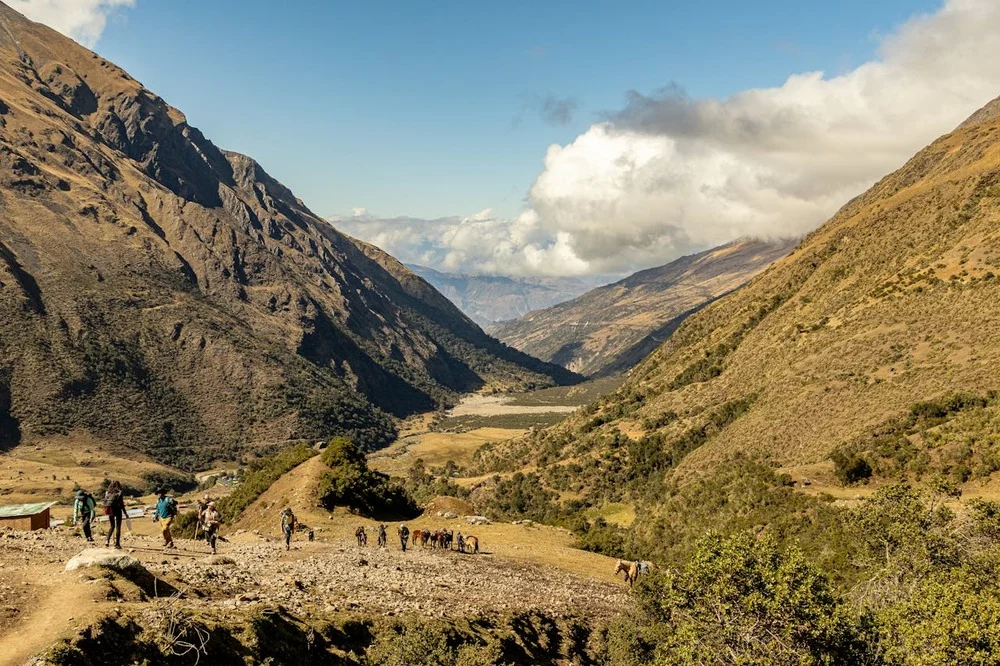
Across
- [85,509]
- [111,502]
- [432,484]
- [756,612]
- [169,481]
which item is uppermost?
[111,502]

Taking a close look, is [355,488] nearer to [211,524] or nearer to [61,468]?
[211,524]

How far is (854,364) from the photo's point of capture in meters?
72.8

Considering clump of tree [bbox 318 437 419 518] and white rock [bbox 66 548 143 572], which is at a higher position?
white rock [bbox 66 548 143 572]

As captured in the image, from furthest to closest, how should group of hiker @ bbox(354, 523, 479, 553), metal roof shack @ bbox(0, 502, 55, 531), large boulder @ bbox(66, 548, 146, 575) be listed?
group of hiker @ bbox(354, 523, 479, 553)
metal roof shack @ bbox(0, 502, 55, 531)
large boulder @ bbox(66, 548, 146, 575)

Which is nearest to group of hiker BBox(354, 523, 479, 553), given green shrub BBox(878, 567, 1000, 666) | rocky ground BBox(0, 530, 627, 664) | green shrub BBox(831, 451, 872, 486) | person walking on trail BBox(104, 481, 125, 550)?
rocky ground BBox(0, 530, 627, 664)

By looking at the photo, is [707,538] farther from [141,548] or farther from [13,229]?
[13,229]

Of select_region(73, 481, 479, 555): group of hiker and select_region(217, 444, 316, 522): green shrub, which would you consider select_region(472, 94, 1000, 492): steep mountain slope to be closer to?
select_region(73, 481, 479, 555): group of hiker

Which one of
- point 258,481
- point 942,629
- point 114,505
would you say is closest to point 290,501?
point 258,481

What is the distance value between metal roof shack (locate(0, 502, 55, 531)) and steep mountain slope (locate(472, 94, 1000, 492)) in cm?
5718

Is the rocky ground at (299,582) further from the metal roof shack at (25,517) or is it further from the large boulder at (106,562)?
the metal roof shack at (25,517)

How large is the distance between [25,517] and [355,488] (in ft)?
85.0

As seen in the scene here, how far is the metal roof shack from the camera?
26344mm

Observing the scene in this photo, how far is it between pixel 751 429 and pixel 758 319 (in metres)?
49.7

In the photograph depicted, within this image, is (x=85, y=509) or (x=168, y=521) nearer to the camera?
(x=85, y=509)
